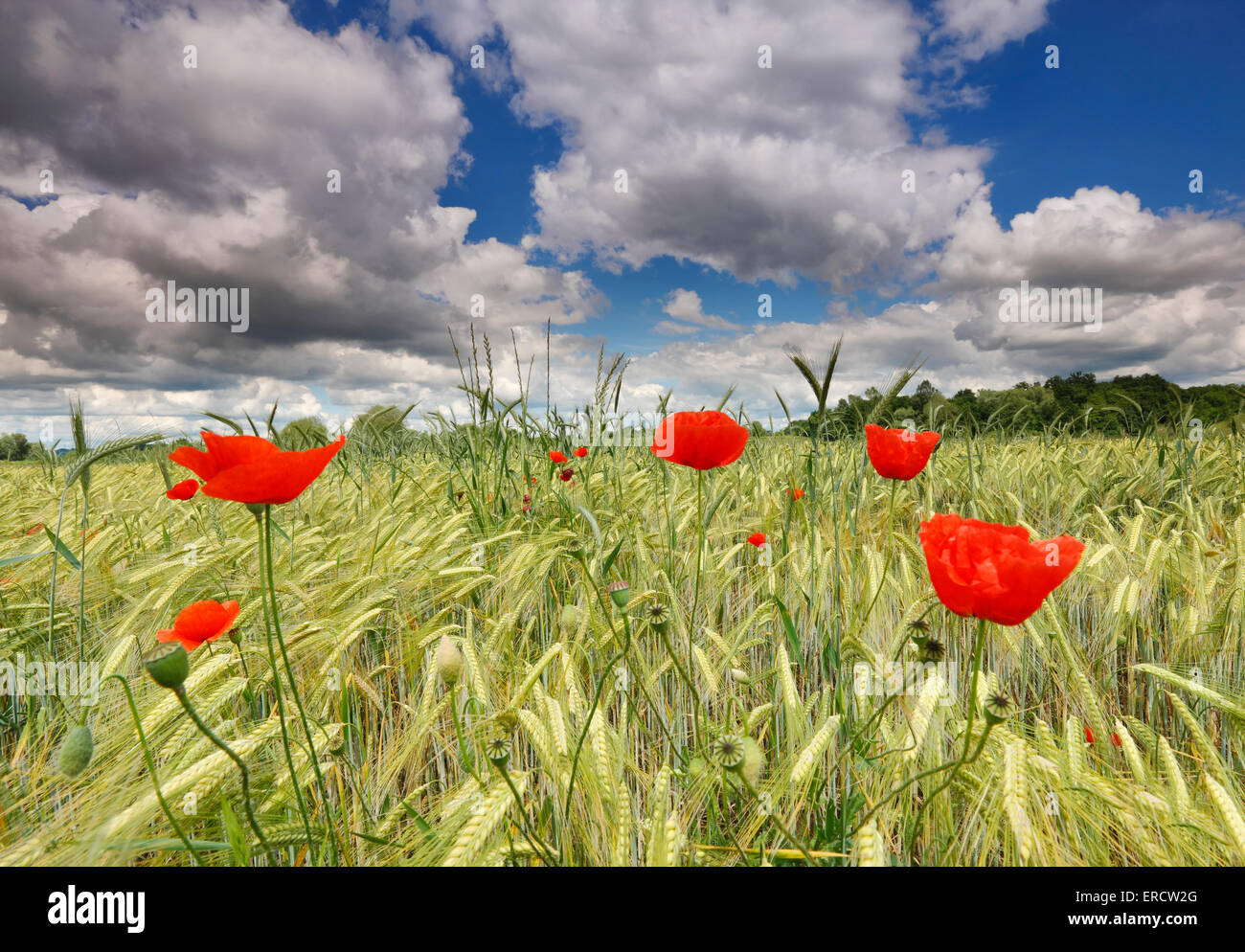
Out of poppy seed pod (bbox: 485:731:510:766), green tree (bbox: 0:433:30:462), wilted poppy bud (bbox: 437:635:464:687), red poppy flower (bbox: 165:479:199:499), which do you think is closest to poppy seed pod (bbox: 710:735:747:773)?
poppy seed pod (bbox: 485:731:510:766)

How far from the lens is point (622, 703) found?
49.9 inches

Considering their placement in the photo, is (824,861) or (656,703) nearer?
(824,861)

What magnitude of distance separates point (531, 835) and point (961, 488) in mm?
2881

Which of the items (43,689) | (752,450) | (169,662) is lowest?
(43,689)

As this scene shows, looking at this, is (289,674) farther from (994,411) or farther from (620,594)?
(994,411)

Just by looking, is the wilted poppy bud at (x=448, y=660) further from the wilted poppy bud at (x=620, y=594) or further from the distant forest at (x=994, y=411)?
the distant forest at (x=994, y=411)

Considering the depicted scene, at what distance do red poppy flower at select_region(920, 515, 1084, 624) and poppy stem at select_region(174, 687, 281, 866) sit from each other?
793mm

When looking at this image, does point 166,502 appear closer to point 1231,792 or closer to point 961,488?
point 1231,792

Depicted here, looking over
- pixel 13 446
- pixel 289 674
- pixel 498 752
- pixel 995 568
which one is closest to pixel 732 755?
pixel 498 752

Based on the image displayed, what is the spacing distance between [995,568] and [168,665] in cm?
94

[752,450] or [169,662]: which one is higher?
[752,450]

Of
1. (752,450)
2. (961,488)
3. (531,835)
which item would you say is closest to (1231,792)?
(531,835)

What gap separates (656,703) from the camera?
4.01 ft
